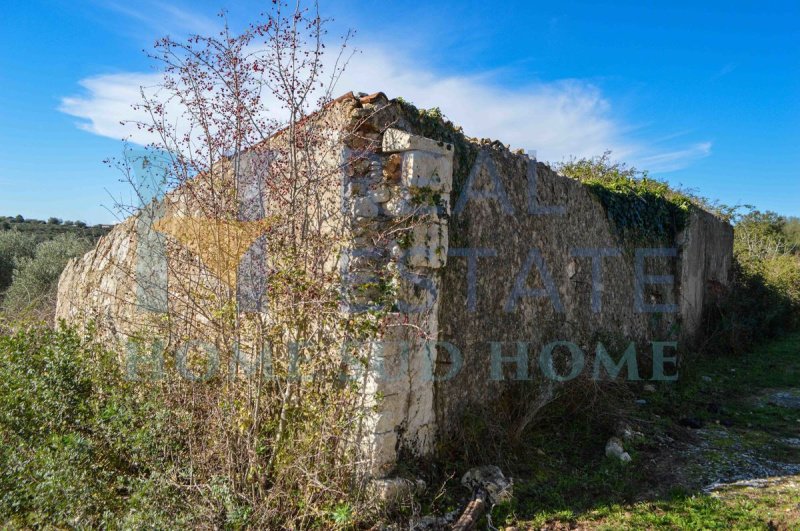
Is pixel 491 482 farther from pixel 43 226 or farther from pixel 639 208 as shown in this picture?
pixel 43 226

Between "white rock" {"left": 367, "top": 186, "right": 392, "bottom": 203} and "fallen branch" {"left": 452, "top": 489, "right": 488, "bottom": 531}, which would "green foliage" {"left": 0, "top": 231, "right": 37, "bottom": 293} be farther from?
"fallen branch" {"left": 452, "top": 489, "right": 488, "bottom": 531}

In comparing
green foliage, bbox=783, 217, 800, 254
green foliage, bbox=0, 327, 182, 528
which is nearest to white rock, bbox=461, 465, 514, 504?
green foliage, bbox=0, 327, 182, 528

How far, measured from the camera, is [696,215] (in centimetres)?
956

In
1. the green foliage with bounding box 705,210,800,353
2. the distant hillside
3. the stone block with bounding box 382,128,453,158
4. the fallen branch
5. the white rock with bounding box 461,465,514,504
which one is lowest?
the fallen branch

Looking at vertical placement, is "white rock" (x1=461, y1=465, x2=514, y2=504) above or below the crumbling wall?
below

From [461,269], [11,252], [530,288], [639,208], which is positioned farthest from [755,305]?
[11,252]

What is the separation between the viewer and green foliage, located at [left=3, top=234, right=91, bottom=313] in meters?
12.2

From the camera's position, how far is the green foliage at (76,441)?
3225 mm

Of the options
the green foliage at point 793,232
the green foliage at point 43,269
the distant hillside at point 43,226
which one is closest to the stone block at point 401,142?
the green foliage at point 43,269

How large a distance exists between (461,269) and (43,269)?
41.0 ft

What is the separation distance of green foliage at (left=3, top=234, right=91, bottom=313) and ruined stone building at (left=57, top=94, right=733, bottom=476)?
590cm

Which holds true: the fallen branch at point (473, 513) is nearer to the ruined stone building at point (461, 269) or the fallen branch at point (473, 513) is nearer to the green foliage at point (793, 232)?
the ruined stone building at point (461, 269)

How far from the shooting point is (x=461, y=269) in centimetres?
454

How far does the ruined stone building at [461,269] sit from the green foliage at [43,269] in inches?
232
